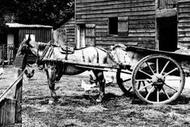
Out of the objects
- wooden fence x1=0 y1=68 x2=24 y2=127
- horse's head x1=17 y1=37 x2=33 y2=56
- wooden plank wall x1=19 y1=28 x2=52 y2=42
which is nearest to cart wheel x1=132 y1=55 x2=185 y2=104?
horse's head x1=17 y1=37 x2=33 y2=56

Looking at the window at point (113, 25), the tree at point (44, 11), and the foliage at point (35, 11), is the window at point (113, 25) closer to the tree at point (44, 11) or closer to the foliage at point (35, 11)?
the foliage at point (35, 11)

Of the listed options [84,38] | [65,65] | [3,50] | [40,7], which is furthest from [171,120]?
[40,7]

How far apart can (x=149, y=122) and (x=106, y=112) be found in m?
1.20

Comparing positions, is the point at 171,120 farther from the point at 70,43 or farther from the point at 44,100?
the point at 70,43

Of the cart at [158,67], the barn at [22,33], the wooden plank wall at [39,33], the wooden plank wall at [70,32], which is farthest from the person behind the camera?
the wooden plank wall at [39,33]

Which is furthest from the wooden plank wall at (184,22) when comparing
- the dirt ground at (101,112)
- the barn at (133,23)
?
the dirt ground at (101,112)

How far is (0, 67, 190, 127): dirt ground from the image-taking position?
582 centimetres

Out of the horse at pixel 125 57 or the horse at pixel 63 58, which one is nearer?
the horse at pixel 125 57

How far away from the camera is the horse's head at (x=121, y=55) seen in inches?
300

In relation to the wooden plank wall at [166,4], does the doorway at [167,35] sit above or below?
below

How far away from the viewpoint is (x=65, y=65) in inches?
309

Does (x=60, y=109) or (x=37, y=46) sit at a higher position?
(x=37, y=46)

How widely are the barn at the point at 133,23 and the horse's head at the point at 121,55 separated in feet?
27.3

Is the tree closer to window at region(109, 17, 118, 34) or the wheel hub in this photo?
window at region(109, 17, 118, 34)
